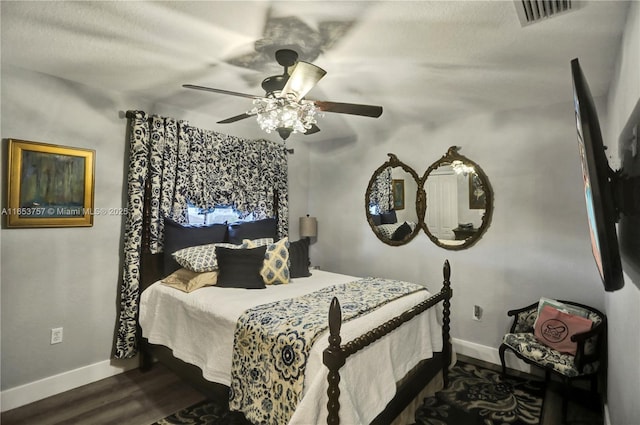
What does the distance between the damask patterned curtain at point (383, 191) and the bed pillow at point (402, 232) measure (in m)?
0.27

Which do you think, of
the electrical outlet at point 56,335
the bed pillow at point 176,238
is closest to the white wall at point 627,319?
the bed pillow at point 176,238

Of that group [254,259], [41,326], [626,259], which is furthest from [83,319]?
[626,259]

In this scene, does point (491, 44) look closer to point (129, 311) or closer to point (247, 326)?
point (247, 326)

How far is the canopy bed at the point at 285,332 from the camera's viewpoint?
5.29 ft

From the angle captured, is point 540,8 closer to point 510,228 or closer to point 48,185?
point 510,228

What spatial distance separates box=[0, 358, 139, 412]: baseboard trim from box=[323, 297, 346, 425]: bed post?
7.66 ft

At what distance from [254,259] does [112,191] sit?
1402 millimetres

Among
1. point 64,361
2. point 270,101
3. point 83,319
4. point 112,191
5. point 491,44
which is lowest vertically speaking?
point 64,361

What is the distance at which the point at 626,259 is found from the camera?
131cm

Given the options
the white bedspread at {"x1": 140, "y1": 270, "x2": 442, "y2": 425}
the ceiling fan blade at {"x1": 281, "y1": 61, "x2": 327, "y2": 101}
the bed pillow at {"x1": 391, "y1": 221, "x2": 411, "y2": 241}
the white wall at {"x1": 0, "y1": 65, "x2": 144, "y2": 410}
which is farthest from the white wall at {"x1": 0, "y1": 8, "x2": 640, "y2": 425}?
the ceiling fan blade at {"x1": 281, "y1": 61, "x2": 327, "y2": 101}

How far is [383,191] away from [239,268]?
204 centimetres

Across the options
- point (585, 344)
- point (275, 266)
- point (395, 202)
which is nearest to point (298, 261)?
point (275, 266)

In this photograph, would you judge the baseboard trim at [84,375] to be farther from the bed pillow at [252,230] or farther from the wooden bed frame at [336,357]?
the bed pillow at [252,230]

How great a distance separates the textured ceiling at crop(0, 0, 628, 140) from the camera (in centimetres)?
165
